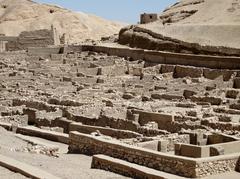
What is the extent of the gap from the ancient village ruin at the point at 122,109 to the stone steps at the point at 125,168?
0.07 ft

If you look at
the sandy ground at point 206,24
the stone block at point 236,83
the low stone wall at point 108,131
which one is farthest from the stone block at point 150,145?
the sandy ground at point 206,24

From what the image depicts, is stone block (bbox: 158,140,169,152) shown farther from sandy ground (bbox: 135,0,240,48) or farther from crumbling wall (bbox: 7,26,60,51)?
crumbling wall (bbox: 7,26,60,51)

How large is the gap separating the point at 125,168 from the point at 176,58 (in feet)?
88.4

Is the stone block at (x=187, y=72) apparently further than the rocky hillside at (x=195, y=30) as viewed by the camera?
No

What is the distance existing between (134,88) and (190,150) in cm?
1531

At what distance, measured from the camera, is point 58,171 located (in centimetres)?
1110

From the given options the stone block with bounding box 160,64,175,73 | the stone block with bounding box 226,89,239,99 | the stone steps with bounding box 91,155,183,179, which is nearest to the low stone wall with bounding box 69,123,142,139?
the stone steps with bounding box 91,155,183,179

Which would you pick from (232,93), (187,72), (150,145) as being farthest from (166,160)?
(187,72)

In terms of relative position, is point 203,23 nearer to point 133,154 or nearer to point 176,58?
point 176,58

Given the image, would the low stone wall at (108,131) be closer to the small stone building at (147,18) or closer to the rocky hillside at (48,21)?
the small stone building at (147,18)

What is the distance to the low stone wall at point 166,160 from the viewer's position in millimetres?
11148

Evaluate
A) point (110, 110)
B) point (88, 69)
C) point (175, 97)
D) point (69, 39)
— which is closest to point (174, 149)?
point (110, 110)

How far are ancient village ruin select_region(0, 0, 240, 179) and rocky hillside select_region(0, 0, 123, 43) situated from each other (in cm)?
2267

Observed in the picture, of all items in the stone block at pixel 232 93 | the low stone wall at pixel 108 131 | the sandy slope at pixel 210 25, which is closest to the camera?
the low stone wall at pixel 108 131
